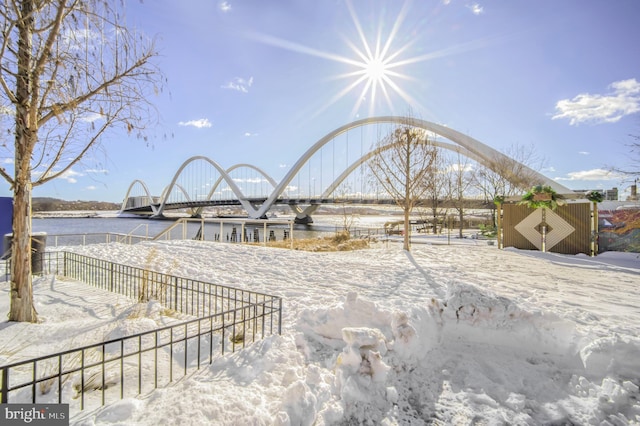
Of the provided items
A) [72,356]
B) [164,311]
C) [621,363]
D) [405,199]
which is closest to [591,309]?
[621,363]

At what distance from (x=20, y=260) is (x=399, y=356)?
221 inches

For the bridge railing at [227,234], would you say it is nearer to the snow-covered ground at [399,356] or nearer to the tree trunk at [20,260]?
the snow-covered ground at [399,356]

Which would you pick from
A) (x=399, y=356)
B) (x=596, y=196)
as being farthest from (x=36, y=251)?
(x=596, y=196)

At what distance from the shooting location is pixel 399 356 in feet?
12.2

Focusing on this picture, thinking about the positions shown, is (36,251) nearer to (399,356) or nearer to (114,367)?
(114,367)

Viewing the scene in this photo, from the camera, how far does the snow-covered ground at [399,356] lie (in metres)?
2.67

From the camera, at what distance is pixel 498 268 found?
29.7 feet

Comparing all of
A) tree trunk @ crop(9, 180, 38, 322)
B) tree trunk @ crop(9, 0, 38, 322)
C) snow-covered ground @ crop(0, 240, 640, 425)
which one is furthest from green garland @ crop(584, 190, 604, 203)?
tree trunk @ crop(9, 180, 38, 322)

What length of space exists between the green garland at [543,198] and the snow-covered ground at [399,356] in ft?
20.3

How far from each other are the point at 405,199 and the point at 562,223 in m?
6.28

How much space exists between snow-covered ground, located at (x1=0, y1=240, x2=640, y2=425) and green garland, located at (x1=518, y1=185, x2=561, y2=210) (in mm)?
6181

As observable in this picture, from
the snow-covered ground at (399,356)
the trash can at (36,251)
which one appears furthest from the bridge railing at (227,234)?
the snow-covered ground at (399,356)

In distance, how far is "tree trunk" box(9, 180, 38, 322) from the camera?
4.48 m

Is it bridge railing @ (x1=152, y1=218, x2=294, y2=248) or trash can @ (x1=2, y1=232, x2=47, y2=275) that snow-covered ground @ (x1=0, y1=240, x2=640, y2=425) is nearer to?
trash can @ (x1=2, y1=232, x2=47, y2=275)
